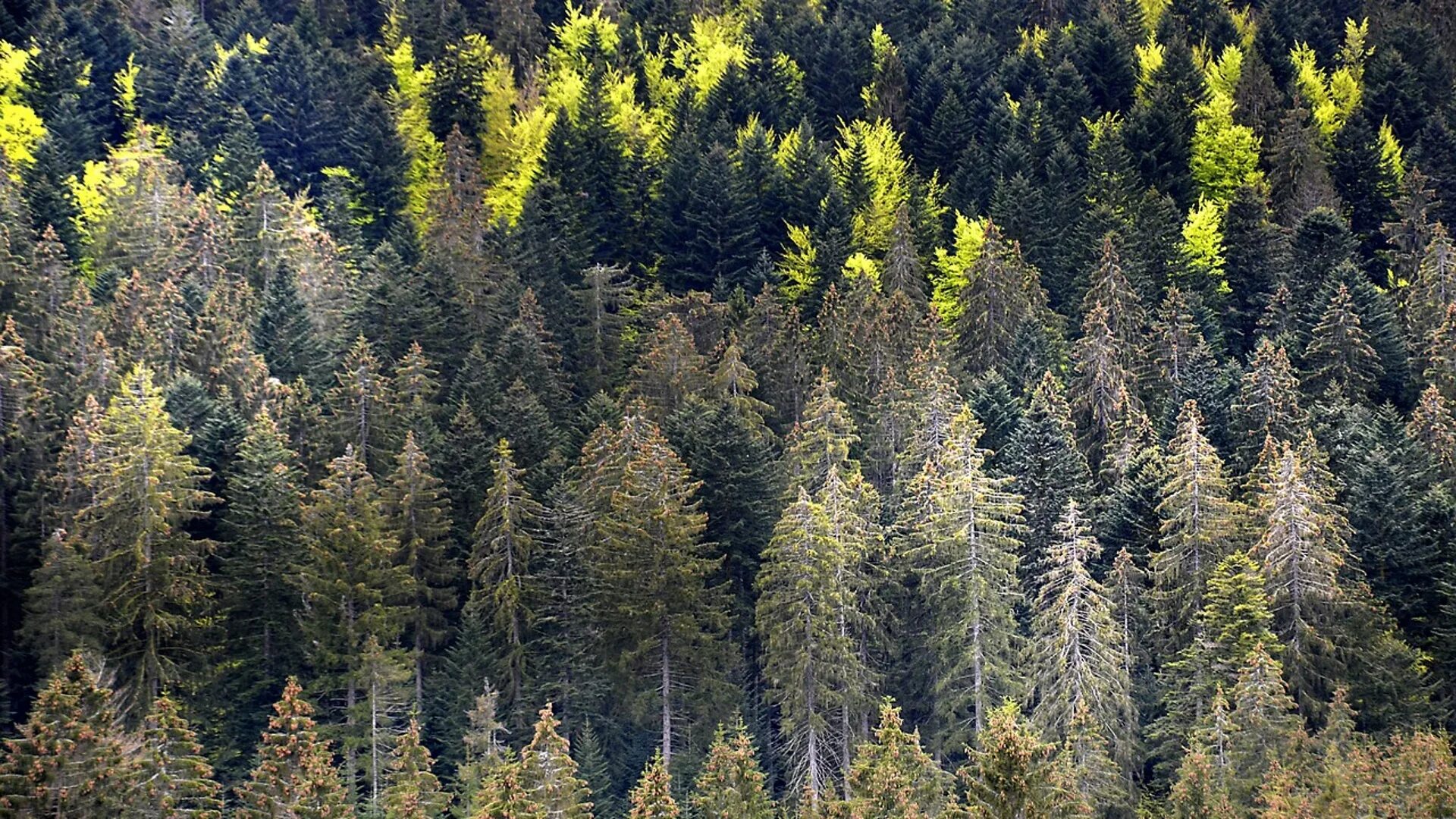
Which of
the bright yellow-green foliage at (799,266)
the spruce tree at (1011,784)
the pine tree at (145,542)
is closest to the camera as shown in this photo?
the spruce tree at (1011,784)

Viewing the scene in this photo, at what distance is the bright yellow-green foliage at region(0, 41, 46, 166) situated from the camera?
2923 inches

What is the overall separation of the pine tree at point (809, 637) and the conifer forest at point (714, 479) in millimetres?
194

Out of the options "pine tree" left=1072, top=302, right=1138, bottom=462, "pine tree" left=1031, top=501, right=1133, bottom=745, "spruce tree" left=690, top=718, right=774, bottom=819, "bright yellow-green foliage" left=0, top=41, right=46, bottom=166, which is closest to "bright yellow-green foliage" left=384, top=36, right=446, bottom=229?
Answer: "bright yellow-green foliage" left=0, top=41, right=46, bottom=166

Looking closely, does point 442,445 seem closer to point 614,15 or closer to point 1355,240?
point 1355,240

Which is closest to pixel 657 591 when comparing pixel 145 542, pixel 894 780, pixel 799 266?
pixel 894 780

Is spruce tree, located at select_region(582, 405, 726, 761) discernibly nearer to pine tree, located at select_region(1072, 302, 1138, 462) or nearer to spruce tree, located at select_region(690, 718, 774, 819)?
spruce tree, located at select_region(690, 718, 774, 819)

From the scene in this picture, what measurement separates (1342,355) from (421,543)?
36358 millimetres

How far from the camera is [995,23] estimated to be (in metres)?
104

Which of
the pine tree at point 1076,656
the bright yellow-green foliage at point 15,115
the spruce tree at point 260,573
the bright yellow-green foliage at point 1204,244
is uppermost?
A: the bright yellow-green foliage at point 15,115

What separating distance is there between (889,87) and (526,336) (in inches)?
1581

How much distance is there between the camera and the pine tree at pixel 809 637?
46000 millimetres

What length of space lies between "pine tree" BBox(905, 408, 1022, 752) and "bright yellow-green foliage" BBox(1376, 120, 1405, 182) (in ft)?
152

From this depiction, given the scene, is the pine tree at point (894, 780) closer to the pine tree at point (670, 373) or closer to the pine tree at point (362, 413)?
the pine tree at point (670, 373)

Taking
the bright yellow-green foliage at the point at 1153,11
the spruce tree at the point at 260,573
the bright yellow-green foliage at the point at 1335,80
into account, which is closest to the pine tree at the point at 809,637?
the spruce tree at the point at 260,573
